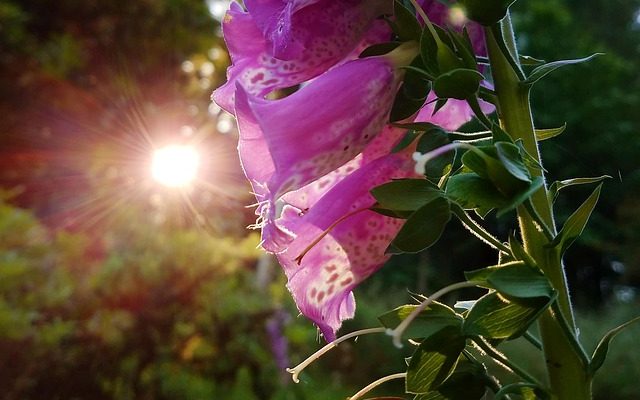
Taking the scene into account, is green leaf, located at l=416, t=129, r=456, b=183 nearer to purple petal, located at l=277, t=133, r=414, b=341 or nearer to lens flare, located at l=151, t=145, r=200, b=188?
purple petal, located at l=277, t=133, r=414, b=341

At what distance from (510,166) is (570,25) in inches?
505

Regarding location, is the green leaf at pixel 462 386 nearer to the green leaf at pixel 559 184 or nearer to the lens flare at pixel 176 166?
the green leaf at pixel 559 184

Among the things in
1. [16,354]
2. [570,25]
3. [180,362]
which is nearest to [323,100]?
[16,354]

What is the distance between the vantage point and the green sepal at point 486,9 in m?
0.41

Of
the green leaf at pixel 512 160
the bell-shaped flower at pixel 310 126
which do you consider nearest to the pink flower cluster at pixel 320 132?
the bell-shaped flower at pixel 310 126

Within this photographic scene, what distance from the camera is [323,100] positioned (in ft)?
1.48

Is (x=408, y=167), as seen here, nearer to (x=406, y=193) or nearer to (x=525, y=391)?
(x=406, y=193)

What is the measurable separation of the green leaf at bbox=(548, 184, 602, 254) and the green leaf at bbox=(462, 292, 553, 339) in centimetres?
4

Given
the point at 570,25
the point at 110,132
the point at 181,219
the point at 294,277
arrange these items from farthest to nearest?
the point at 570,25, the point at 110,132, the point at 181,219, the point at 294,277

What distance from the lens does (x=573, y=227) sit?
0.43m

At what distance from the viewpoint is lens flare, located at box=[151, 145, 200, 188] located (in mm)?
5039

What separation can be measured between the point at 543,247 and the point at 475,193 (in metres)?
0.06

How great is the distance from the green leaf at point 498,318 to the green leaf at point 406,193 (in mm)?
67

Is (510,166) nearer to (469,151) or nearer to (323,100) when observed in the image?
(469,151)
